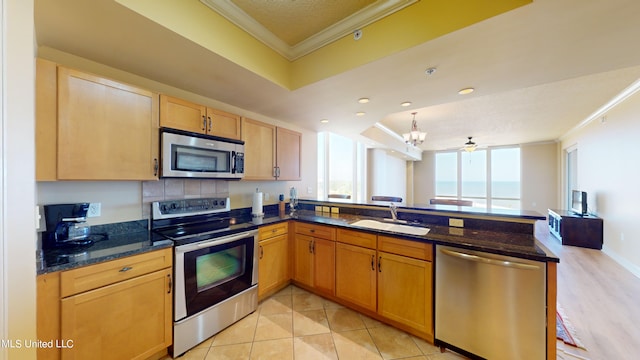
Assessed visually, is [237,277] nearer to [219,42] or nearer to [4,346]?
[4,346]

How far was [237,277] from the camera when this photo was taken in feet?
6.89

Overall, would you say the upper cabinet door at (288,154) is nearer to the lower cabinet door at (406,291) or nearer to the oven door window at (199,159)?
the oven door window at (199,159)

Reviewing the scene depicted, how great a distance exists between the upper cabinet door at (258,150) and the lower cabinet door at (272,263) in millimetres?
810

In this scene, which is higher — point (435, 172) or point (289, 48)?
point (289, 48)

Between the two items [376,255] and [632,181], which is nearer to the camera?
[376,255]

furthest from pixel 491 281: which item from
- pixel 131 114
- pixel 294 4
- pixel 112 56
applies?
pixel 112 56

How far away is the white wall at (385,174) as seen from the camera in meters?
6.44

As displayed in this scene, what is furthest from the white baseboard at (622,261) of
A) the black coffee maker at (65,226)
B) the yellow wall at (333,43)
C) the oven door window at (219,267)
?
the black coffee maker at (65,226)

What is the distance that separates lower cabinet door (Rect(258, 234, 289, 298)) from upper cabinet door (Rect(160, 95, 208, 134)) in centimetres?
134

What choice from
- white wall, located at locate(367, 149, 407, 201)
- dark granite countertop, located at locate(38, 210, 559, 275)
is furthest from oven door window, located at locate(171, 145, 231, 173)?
white wall, located at locate(367, 149, 407, 201)

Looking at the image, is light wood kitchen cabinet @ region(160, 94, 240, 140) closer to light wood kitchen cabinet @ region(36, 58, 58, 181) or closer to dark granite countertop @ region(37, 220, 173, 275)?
light wood kitchen cabinet @ region(36, 58, 58, 181)

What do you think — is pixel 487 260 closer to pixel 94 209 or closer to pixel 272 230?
pixel 272 230

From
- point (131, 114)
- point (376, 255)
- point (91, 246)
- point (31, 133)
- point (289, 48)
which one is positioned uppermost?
point (289, 48)

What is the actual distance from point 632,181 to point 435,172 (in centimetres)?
609
